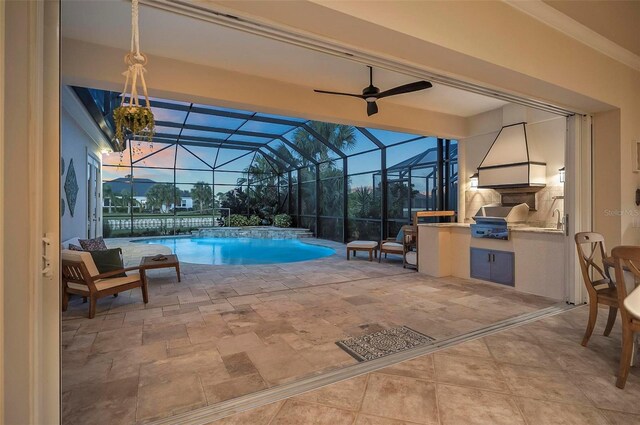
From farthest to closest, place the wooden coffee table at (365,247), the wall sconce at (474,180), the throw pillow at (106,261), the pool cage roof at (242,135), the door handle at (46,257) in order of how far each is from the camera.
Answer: the wooden coffee table at (365,247) → the pool cage roof at (242,135) → the wall sconce at (474,180) → the throw pillow at (106,261) → the door handle at (46,257)

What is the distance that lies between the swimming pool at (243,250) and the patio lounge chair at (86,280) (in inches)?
143

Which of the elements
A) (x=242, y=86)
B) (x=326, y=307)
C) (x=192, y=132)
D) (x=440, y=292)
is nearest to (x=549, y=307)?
(x=440, y=292)

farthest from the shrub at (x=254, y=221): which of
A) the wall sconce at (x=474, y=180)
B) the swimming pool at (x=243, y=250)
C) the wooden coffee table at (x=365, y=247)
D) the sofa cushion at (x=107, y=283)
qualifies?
the sofa cushion at (x=107, y=283)

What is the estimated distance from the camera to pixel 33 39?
4.06 feet

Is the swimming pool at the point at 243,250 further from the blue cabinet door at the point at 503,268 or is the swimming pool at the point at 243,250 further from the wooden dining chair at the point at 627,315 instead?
the wooden dining chair at the point at 627,315

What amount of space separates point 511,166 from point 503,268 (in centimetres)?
169

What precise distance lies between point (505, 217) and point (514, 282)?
1.01 metres

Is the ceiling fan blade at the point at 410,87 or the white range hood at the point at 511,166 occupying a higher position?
the ceiling fan blade at the point at 410,87

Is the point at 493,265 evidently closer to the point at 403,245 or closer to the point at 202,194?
the point at 403,245

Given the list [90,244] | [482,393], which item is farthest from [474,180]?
[90,244]

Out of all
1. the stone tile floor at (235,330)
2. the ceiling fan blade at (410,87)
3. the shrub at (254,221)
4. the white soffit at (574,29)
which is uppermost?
the white soffit at (574,29)

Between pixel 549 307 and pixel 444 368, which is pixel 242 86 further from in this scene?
pixel 549 307

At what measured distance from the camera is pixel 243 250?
10281 mm

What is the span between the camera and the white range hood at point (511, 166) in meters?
5.11
